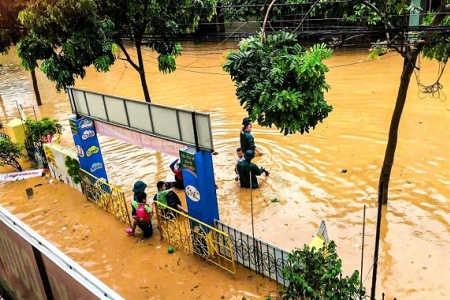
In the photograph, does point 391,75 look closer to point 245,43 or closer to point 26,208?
point 245,43

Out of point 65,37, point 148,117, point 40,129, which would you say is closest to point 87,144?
point 148,117

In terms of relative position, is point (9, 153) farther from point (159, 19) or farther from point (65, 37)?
point (159, 19)

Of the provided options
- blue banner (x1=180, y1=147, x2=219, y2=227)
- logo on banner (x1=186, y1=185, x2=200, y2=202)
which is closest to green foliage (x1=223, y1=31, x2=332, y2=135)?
blue banner (x1=180, y1=147, x2=219, y2=227)

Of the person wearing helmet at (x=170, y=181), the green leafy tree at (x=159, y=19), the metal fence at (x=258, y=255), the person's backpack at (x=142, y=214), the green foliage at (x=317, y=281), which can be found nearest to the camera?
the green foliage at (x=317, y=281)

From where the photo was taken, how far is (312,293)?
13.9 feet

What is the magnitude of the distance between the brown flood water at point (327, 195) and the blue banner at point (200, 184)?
3.27 feet

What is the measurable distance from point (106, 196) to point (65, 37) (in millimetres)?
4397

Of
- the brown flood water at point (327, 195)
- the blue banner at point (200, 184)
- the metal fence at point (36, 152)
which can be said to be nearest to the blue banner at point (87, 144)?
the brown flood water at point (327, 195)

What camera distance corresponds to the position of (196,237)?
7500mm

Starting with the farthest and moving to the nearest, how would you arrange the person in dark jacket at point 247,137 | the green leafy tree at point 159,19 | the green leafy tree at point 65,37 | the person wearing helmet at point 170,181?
the green leafy tree at point 159,19 → the person in dark jacket at point 247,137 → the green leafy tree at point 65,37 → the person wearing helmet at point 170,181

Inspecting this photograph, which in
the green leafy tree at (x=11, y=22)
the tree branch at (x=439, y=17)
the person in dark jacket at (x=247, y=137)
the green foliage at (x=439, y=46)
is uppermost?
the green leafy tree at (x=11, y=22)

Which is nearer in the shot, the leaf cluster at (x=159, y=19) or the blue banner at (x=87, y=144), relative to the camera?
the blue banner at (x=87, y=144)

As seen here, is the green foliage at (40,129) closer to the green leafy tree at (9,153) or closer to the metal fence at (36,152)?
the metal fence at (36,152)

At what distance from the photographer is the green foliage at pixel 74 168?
10359 millimetres
